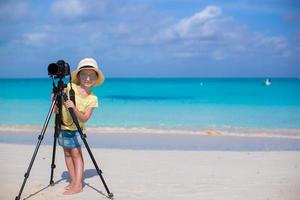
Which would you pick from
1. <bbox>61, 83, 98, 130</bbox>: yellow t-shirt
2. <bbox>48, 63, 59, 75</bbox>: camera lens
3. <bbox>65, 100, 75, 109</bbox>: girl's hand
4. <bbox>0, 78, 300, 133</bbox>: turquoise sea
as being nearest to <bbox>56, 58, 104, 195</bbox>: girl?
<bbox>61, 83, 98, 130</bbox>: yellow t-shirt

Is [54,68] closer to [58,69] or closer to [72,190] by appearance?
[58,69]

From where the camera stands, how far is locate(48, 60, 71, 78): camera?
3993 millimetres

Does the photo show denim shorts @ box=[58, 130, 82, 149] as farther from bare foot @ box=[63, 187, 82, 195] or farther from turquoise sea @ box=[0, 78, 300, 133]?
turquoise sea @ box=[0, 78, 300, 133]

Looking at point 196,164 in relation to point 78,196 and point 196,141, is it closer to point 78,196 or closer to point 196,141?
point 78,196

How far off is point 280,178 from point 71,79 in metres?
2.64

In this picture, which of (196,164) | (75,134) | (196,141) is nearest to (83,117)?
(75,134)

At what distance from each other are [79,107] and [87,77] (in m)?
0.28

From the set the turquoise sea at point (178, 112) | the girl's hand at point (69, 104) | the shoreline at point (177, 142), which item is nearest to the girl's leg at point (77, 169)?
the girl's hand at point (69, 104)

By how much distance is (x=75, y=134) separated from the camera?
4352 mm

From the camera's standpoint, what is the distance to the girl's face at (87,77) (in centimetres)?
428

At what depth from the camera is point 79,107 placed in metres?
4.24

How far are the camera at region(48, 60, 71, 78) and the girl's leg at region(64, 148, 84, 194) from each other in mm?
769

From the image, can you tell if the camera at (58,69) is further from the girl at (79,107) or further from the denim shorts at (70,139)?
the denim shorts at (70,139)

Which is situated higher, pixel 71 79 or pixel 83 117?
pixel 71 79
